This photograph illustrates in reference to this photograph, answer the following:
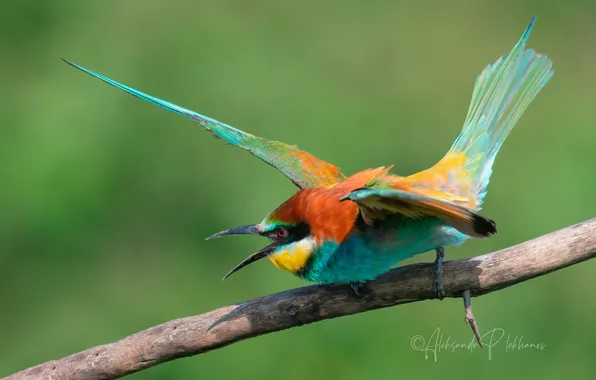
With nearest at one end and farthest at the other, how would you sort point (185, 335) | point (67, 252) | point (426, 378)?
point (185, 335) → point (426, 378) → point (67, 252)

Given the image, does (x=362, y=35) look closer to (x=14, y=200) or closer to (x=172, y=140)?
(x=172, y=140)

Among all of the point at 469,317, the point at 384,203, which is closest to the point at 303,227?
the point at 384,203

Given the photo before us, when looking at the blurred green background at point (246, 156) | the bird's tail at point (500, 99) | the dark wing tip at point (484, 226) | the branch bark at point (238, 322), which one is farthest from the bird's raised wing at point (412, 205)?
the blurred green background at point (246, 156)

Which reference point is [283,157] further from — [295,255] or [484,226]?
[484,226]

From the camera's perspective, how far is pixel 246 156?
5156 millimetres

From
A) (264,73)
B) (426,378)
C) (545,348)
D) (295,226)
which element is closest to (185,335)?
(295,226)

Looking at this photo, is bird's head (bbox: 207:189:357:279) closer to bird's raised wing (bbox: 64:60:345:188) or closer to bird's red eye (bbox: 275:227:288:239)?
bird's red eye (bbox: 275:227:288:239)

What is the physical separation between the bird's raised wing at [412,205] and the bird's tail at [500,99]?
37cm

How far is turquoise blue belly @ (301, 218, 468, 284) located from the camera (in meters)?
3.07

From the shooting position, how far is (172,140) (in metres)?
5.22

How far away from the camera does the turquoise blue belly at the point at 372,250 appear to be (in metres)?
3.07

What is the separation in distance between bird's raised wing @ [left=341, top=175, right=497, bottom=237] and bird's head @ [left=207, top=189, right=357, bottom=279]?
9cm

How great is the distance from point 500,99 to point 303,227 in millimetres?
792

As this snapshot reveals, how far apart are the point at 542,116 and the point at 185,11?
6.12ft
